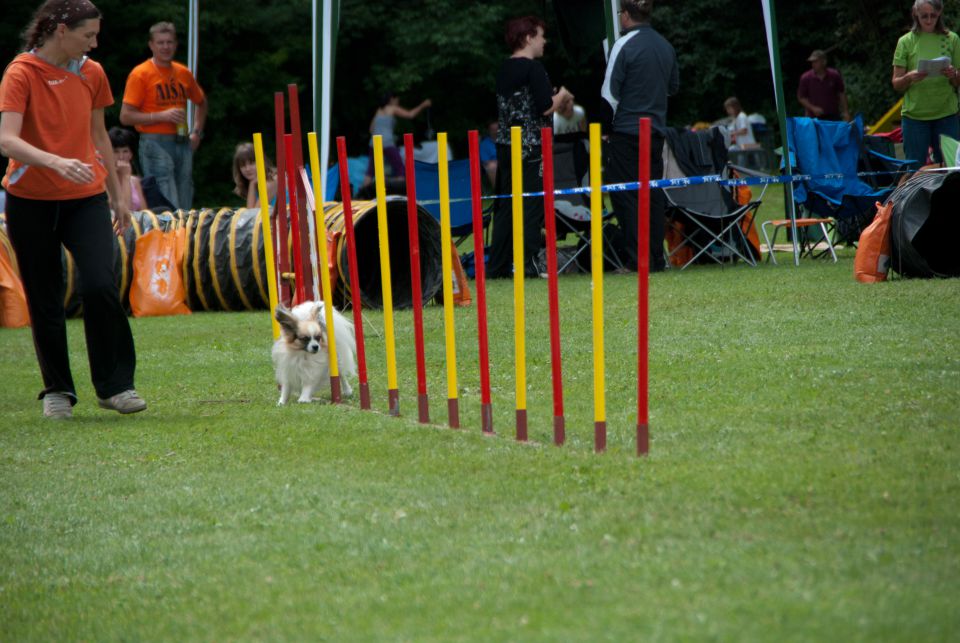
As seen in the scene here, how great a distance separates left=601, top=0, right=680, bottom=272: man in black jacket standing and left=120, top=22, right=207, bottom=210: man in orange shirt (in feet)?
14.5

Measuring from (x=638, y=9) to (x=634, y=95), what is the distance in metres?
0.75

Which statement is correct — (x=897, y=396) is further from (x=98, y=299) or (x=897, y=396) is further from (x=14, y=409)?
(x=14, y=409)

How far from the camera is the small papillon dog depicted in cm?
711

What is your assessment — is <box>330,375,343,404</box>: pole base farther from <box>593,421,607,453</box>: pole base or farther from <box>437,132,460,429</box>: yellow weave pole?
<box>593,421,607,453</box>: pole base

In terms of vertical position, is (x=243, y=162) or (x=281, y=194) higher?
(x=243, y=162)

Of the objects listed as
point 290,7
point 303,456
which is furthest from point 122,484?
point 290,7

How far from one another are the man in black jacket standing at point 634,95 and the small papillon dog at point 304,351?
204 inches

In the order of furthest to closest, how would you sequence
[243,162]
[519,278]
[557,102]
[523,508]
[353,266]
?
1. [557,102]
2. [243,162]
3. [353,266]
4. [519,278]
5. [523,508]

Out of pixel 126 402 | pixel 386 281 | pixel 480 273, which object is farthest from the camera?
pixel 126 402

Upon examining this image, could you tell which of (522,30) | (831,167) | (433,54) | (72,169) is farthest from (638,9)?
(433,54)

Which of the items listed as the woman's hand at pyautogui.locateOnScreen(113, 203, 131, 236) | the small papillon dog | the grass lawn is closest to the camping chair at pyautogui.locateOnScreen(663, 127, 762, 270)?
the grass lawn

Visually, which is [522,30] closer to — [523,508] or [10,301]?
[10,301]

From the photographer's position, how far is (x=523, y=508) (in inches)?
172

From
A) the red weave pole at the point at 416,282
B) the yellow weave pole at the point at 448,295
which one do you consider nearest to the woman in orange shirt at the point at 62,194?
the red weave pole at the point at 416,282
